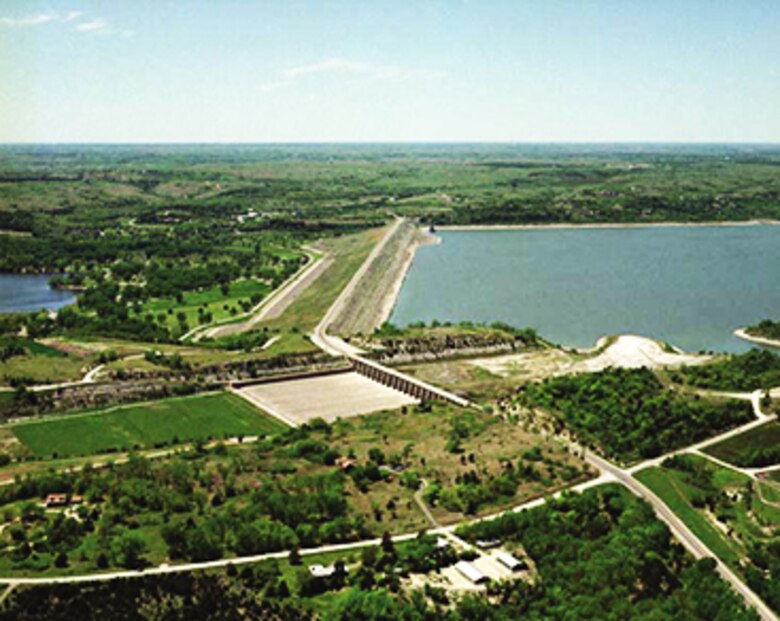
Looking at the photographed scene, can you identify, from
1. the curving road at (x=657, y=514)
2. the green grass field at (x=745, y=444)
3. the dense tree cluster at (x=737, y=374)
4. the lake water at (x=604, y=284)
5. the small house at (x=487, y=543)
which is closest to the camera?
the curving road at (x=657, y=514)

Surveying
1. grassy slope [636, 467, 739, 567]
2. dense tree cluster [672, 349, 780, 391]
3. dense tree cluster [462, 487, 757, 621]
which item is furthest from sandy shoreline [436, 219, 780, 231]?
dense tree cluster [462, 487, 757, 621]

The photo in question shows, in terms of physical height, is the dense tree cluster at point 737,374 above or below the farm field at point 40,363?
above

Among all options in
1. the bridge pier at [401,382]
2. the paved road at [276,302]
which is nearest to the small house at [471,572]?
the bridge pier at [401,382]

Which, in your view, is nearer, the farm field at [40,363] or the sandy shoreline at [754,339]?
the farm field at [40,363]

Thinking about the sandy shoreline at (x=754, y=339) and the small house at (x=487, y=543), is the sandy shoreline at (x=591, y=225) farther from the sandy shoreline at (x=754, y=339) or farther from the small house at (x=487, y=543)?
the small house at (x=487, y=543)

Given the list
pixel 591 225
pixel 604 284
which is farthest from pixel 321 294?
pixel 591 225

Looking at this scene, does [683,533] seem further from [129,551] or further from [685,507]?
[129,551]

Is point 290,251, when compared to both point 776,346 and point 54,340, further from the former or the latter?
point 776,346
